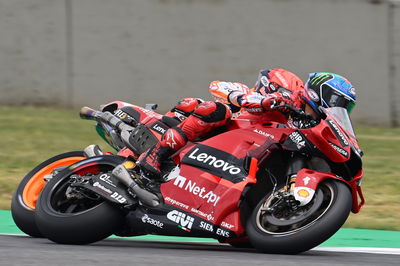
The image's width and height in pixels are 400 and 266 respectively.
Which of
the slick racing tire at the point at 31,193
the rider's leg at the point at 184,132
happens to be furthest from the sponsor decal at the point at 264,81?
the slick racing tire at the point at 31,193

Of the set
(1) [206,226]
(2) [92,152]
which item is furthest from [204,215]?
(2) [92,152]

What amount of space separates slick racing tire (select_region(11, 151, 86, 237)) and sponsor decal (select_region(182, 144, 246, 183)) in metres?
1.19

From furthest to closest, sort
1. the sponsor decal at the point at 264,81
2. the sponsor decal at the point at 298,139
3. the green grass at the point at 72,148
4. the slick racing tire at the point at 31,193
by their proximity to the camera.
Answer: the green grass at the point at 72,148, the slick racing tire at the point at 31,193, the sponsor decal at the point at 264,81, the sponsor decal at the point at 298,139

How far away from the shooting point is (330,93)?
5.64 m

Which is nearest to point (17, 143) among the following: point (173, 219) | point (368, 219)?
point (368, 219)

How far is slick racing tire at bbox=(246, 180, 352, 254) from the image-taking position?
507 cm

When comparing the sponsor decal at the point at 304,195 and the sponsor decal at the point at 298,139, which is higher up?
the sponsor decal at the point at 298,139

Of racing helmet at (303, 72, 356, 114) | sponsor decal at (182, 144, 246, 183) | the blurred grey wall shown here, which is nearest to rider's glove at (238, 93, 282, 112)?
racing helmet at (303, 72, 356, 114)

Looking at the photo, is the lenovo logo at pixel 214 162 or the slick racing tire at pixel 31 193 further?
the slick racing tire at pixel 31 193

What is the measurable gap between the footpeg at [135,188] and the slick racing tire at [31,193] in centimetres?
78

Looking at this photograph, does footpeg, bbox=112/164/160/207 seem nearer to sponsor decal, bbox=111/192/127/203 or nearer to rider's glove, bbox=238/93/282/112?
sponsor decal, bbox=111/192/127/203

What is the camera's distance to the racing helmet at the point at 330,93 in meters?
5.62

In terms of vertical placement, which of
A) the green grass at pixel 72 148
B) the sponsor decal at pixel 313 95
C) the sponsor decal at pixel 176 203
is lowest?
the green grass at pixel 72 148

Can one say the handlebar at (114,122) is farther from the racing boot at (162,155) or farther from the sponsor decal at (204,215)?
the sponsor decal at (204,215)
